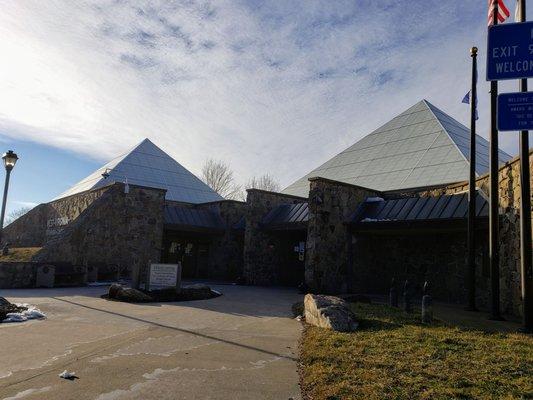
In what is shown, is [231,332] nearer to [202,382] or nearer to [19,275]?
[202,382]

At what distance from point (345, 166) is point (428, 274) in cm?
1197

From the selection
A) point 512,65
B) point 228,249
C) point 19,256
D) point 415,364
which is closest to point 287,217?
point 228,249

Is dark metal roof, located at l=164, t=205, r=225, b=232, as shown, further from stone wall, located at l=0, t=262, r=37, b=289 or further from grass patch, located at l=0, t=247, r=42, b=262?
stone wall, located at l=0, t=262, r=37, b=289

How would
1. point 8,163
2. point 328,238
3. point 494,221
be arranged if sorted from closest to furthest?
point 494,221, point 8,163, point 328,238

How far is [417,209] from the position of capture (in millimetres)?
15086

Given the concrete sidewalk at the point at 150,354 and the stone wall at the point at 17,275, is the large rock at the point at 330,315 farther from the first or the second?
the stone wall at the point at 17,275

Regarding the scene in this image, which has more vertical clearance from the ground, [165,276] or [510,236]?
[510,236]

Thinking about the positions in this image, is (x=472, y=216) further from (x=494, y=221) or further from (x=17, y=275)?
(x=17, y=275)

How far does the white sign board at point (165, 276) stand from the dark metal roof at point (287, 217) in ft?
20.9

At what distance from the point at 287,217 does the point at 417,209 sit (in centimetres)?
629

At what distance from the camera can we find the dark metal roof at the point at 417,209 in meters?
13.5

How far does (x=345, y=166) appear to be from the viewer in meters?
26.6

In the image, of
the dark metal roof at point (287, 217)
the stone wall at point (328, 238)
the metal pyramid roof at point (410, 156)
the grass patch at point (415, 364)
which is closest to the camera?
the grass patch at point (415, 364)

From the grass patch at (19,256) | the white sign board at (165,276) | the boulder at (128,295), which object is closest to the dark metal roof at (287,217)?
the white sign board at (165,276)
